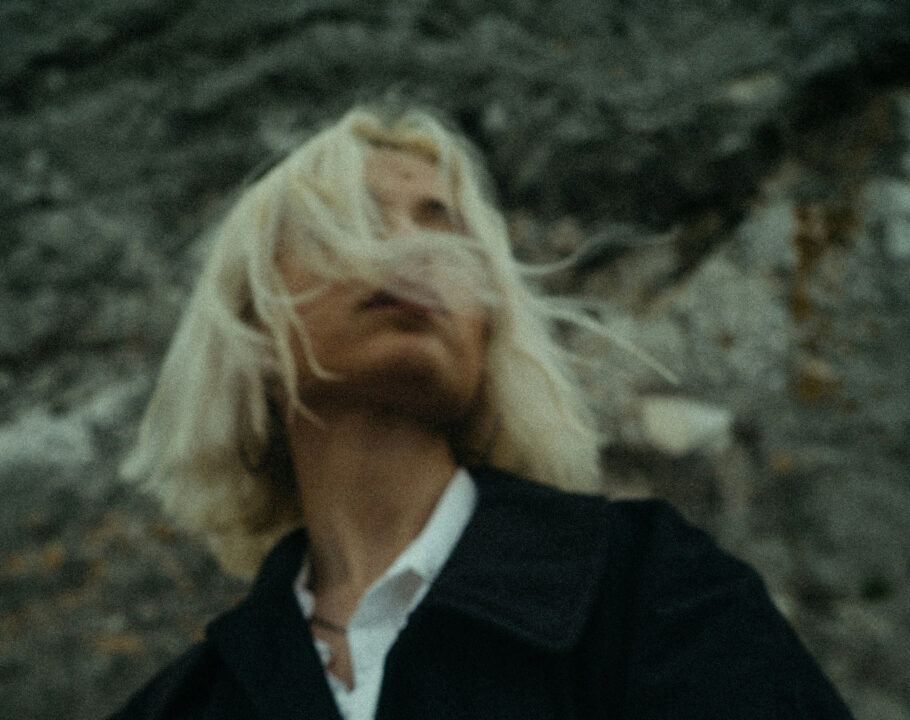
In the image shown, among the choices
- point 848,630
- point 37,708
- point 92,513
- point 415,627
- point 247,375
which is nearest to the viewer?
point 415,627

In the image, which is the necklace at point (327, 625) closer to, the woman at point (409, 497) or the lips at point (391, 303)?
the woman at point (409, 497)

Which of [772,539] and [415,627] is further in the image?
[772,539]

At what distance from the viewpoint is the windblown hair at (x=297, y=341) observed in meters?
1.01

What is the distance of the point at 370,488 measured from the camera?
100cm

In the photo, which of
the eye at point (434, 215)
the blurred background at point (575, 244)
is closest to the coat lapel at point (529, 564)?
the eye at point (434, 215)

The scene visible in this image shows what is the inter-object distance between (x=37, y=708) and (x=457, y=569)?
3.61 feet

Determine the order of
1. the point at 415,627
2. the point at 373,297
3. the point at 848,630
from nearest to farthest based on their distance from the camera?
the point at 415,627
the point at 373,297
the point at 848,630

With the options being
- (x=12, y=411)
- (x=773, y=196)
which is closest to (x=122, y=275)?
(x=12, y=411)

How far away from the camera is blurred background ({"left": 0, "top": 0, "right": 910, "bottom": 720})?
1451 millimetres

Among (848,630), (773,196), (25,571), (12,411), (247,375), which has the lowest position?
(848,630)

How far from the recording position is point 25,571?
152cm

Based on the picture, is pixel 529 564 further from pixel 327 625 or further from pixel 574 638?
pixel 327 625

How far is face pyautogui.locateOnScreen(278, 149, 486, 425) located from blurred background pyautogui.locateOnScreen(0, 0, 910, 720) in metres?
0.67

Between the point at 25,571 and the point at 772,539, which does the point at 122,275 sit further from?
the point at 772,539
